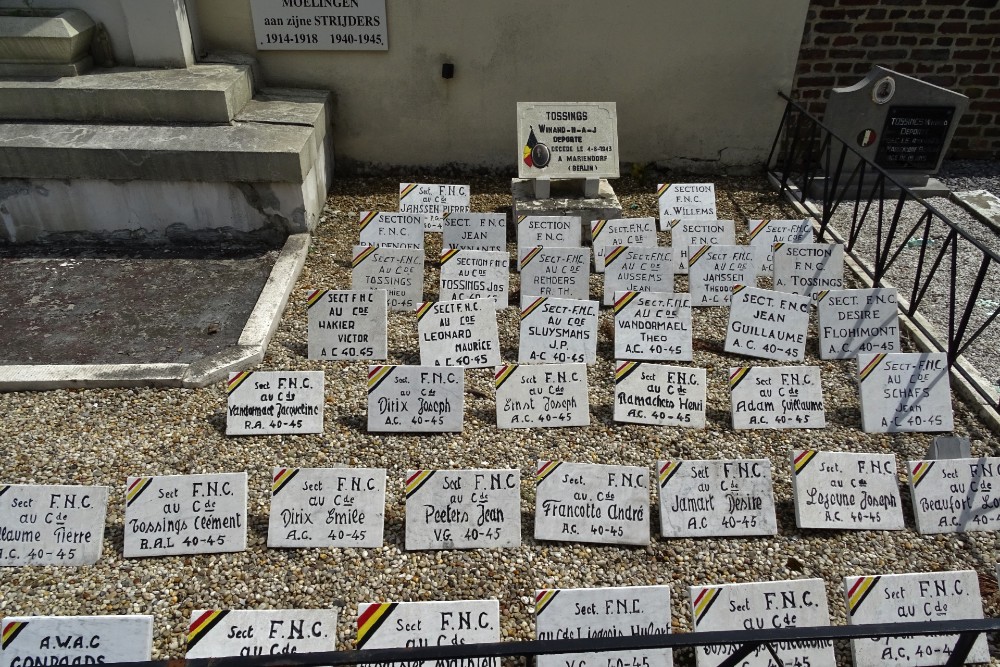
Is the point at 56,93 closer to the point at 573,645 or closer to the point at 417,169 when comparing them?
the point at 417,169

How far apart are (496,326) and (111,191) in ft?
11.1

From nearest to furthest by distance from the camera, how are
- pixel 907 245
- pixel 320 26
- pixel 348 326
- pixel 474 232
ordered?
1. pixel 348 326
2. pixel 474 232
3. pixel 907 245
4. pixel 320 26

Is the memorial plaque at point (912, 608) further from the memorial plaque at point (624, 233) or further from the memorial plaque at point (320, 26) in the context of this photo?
the memorial plaque at point (320, 26)

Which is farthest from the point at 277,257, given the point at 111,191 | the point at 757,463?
the point at 757,463

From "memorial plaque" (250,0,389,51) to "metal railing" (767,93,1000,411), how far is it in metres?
3.80

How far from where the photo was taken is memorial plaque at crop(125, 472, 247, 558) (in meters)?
2.98

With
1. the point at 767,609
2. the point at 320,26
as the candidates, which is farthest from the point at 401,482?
the point at 320,26

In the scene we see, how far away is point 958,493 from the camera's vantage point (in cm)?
323

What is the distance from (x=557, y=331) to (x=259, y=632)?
232cm

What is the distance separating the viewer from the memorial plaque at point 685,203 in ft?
19.0

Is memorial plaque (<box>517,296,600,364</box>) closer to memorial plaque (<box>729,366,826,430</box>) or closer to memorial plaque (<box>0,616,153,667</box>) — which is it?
memorial plaque (<box>729,366,826,430</box>)

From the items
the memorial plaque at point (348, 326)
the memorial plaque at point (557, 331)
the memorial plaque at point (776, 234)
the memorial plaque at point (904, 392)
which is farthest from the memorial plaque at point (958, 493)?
the memorial plaque at point (348, 326)

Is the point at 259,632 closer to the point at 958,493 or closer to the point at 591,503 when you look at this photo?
the point at 591,503

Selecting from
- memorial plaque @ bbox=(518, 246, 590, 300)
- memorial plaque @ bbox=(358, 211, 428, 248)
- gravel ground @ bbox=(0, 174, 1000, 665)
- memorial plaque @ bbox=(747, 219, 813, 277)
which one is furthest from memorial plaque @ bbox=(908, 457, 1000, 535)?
memorial plaque @ bbox=(358, 211, 428, 248)
